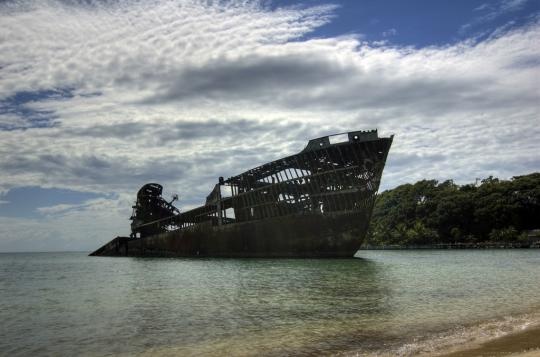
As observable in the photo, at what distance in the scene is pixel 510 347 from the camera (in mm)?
7324

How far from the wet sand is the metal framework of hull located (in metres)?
26.4

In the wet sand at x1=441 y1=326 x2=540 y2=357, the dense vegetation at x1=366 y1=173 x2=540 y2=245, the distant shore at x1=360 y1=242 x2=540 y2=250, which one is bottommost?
the distant shore at x1=360 y1=242 x2=540 y2=250

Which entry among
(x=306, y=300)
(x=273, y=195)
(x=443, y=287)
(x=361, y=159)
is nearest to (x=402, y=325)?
(x=306, y=300)

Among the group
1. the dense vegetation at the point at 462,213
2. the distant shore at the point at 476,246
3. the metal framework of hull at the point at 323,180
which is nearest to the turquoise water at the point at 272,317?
the metal framework of hull at the point at 323,180

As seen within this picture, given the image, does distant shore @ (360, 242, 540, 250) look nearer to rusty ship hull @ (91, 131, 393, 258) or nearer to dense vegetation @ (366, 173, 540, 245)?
dense vegetation @ (366, 173, 540, 245)

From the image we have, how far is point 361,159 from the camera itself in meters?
34.7

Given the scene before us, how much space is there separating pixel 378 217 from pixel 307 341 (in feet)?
315

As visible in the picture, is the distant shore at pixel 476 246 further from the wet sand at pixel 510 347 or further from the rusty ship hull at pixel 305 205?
the wet sand at pixel 510 347

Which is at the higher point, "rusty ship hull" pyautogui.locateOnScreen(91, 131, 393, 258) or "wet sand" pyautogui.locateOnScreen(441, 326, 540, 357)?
"rusty ship hull" pyautogui.locateOnScreen(91, 131, 393, 258)

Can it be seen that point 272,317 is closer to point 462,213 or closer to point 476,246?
point 476,246

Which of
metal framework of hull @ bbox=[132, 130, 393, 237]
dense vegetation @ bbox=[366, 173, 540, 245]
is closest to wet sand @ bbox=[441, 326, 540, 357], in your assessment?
metal framework of hull @ bbox=[132, 130, 393, 237]

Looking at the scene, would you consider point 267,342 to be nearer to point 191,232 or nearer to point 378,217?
point 191,232

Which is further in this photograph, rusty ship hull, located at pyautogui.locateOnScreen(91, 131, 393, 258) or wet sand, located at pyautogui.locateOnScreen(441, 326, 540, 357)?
rusty ship hull, located at pyautogui.locateOnScreen(91, 131, 393, 258)

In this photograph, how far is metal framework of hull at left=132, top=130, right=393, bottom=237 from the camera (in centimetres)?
3450
